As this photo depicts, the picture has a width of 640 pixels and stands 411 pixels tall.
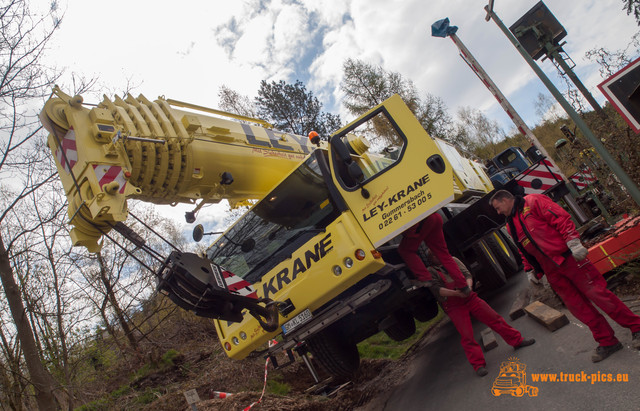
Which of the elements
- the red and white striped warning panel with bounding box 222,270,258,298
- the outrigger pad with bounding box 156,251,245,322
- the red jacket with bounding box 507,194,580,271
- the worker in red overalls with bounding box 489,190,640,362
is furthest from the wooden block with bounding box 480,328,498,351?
the outrigger pad with bounding box 156,251,245,322

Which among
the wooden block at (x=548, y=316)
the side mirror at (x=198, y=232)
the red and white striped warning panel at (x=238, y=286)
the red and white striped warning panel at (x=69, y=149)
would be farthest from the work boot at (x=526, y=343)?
the red and white striped warning panel at (x=69, y=149)

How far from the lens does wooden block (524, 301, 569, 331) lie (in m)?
3.95

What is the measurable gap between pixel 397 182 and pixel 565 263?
5.35 feet

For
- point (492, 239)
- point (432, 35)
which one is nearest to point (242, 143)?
Answer: point (492, 239)

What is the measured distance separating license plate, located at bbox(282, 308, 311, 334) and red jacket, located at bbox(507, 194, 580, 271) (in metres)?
2.16

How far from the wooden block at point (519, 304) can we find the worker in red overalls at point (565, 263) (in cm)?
125

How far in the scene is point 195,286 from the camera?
3.40 meters

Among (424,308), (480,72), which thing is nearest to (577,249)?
(424,308)

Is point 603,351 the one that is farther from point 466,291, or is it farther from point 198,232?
point 198,232

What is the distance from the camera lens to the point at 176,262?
3328 mm

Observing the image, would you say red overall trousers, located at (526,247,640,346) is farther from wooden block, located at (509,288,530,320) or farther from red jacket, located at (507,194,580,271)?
wooden block, located at (509,288,530,320)

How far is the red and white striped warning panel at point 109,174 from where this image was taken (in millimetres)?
3537

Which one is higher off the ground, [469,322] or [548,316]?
[469,322]

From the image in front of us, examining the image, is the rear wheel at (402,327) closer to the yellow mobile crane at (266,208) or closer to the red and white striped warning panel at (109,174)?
the yellow mobile crane at (266,208)
